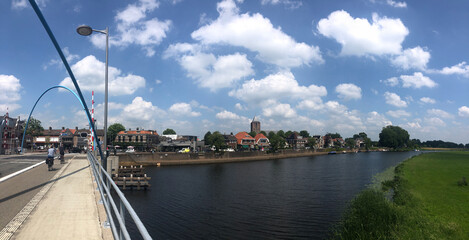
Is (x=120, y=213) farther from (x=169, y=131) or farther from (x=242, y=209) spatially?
(x=169, y=131)

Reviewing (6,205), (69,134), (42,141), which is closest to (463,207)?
(6,205)

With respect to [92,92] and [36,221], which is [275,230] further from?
[92,92]

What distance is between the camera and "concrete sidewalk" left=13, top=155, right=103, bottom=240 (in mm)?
6256

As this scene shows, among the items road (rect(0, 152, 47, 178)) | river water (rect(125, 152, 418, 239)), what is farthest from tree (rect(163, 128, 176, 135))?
road (rect(0, 152, 47, 178))

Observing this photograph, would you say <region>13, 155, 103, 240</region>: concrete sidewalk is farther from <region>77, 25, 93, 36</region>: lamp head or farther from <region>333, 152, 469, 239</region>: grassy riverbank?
<region>333, 152, 469, 239</region>: grassy riverbank

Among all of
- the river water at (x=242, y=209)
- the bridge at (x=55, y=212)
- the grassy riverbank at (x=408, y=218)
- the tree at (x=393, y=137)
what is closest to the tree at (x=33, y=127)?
the river water at (x=242, y=209)

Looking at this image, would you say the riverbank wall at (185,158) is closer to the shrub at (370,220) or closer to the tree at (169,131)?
the shrub at (370,220)

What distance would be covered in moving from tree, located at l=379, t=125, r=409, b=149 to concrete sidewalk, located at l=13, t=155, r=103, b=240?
187 metres

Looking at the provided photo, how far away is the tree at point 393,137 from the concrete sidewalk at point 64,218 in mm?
186934

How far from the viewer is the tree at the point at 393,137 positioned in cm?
16400

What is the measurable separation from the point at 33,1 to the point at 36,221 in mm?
8158

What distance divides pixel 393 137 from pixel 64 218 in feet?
625

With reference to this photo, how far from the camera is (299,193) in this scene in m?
29.9

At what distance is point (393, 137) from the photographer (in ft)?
538
